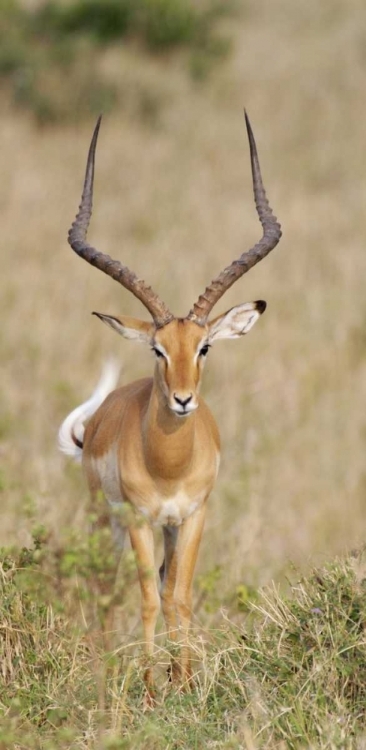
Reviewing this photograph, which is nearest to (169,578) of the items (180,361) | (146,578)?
(146,578)

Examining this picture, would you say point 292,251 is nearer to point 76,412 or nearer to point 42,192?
point 42,192

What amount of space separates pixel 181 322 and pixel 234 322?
1.36 feet

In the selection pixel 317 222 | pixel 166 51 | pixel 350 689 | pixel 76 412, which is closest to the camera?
pixel 350 689

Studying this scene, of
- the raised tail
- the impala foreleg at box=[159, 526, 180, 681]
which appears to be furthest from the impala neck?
the raised tail

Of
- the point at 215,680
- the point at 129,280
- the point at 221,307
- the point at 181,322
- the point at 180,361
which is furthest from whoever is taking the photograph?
the point at 221,307

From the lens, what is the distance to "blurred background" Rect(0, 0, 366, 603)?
10.2m

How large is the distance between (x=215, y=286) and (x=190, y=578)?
1.27 meters

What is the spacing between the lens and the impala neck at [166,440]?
5.45m

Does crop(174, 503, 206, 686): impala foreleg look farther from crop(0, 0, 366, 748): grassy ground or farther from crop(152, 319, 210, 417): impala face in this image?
crop(152, 319, 210, 417): impala face

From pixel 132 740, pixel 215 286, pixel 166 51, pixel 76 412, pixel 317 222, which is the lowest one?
pixel 132 740

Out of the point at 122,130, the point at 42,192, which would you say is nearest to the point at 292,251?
the point at 42,192

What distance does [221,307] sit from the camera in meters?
13.7

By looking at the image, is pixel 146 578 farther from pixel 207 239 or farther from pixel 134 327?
pixel 207 239

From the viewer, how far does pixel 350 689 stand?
4566 millimetres
